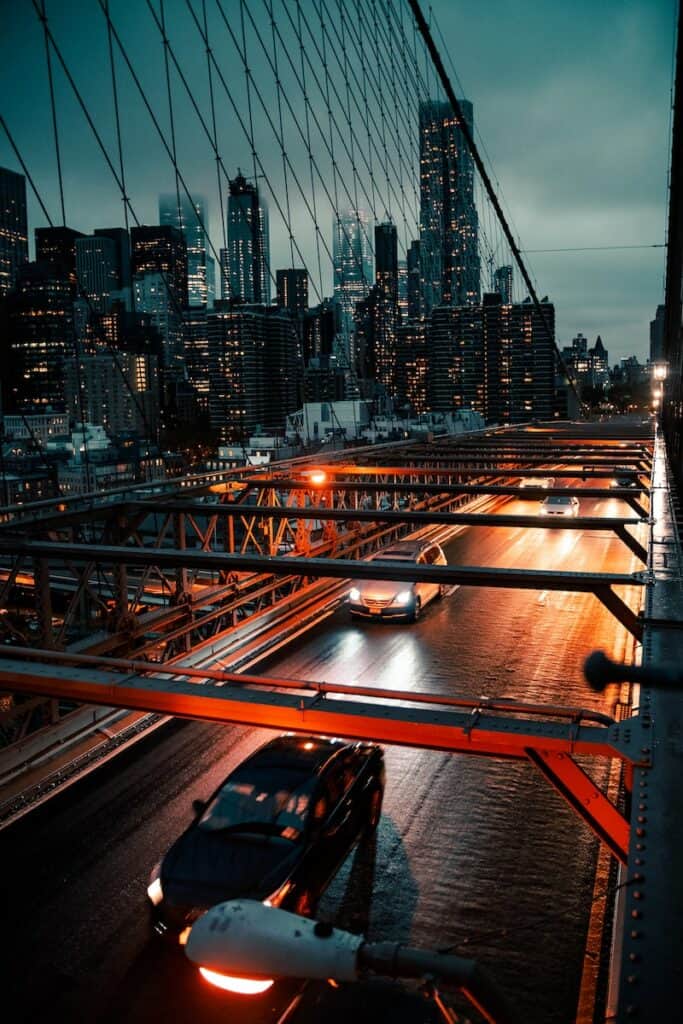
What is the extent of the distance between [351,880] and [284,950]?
5.78m

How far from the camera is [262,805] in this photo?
7559 mm

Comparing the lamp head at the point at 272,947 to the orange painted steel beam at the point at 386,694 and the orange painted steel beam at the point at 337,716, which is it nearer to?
the orange painted steel beam at the point at 337,716

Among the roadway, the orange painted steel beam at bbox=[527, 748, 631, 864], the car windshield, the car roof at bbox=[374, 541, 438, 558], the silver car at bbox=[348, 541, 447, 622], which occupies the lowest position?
the roadway

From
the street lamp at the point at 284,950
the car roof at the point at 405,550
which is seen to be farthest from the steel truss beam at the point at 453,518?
the street lamp at the point at 284,950

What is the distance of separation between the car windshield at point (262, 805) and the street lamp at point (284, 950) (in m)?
4.82

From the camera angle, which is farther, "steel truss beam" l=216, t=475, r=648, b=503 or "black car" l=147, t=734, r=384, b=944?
"steel truss beam" l=216, t=475, r=648, b=503

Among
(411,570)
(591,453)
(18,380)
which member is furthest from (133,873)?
(18,380)

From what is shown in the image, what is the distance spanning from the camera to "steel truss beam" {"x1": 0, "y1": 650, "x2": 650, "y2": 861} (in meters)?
4.69

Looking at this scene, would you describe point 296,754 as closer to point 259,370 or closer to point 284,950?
point 284,950

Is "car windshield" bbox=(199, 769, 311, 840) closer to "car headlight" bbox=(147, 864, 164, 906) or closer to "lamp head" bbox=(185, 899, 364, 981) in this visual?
"car headlight" bbox=(147, 864, 164, 906)

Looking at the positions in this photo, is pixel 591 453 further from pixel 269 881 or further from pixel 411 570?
pixel 269 881

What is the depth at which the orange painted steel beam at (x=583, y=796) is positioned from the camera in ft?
15.5

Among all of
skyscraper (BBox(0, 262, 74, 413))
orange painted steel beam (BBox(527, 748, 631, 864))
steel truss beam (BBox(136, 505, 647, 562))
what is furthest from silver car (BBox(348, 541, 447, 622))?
skyscraper (BBox(0, 262, 74, 413))

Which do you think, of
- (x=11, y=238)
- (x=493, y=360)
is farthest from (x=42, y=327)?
(x=493, y=360)
